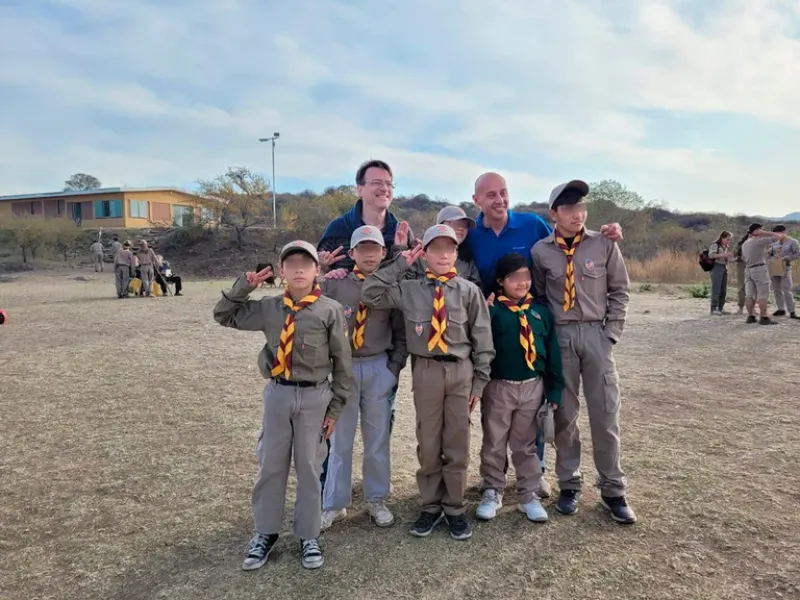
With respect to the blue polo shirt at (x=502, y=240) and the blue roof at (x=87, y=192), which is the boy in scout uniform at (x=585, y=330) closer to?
the blue polo shirt at (x=502, y=240)

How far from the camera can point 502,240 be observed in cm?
378

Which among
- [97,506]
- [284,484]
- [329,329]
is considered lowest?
[97,506]

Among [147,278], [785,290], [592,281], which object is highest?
[592,281]

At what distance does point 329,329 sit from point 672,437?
338cm

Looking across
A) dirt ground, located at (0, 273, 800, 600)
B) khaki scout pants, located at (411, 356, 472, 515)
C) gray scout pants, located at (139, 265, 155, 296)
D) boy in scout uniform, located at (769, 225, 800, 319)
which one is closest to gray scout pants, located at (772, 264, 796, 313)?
boy in scout uniform, located at (769, 225, 800, 319)

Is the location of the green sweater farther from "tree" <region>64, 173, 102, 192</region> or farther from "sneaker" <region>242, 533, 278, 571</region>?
"tree" <region>64, 173, 102, 192</region>

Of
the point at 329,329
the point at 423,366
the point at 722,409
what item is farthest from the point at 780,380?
the point at 329,329

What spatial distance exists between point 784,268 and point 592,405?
1041 centimetres

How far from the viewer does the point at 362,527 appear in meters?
3.38

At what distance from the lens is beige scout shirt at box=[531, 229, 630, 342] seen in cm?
346

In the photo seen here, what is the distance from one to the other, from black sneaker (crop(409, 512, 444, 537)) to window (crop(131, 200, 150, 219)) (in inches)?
1677

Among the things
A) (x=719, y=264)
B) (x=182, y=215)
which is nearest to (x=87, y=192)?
(x=182, y=215)

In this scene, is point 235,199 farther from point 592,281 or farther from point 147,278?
point 592,281

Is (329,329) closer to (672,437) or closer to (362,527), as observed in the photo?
(362,527)
